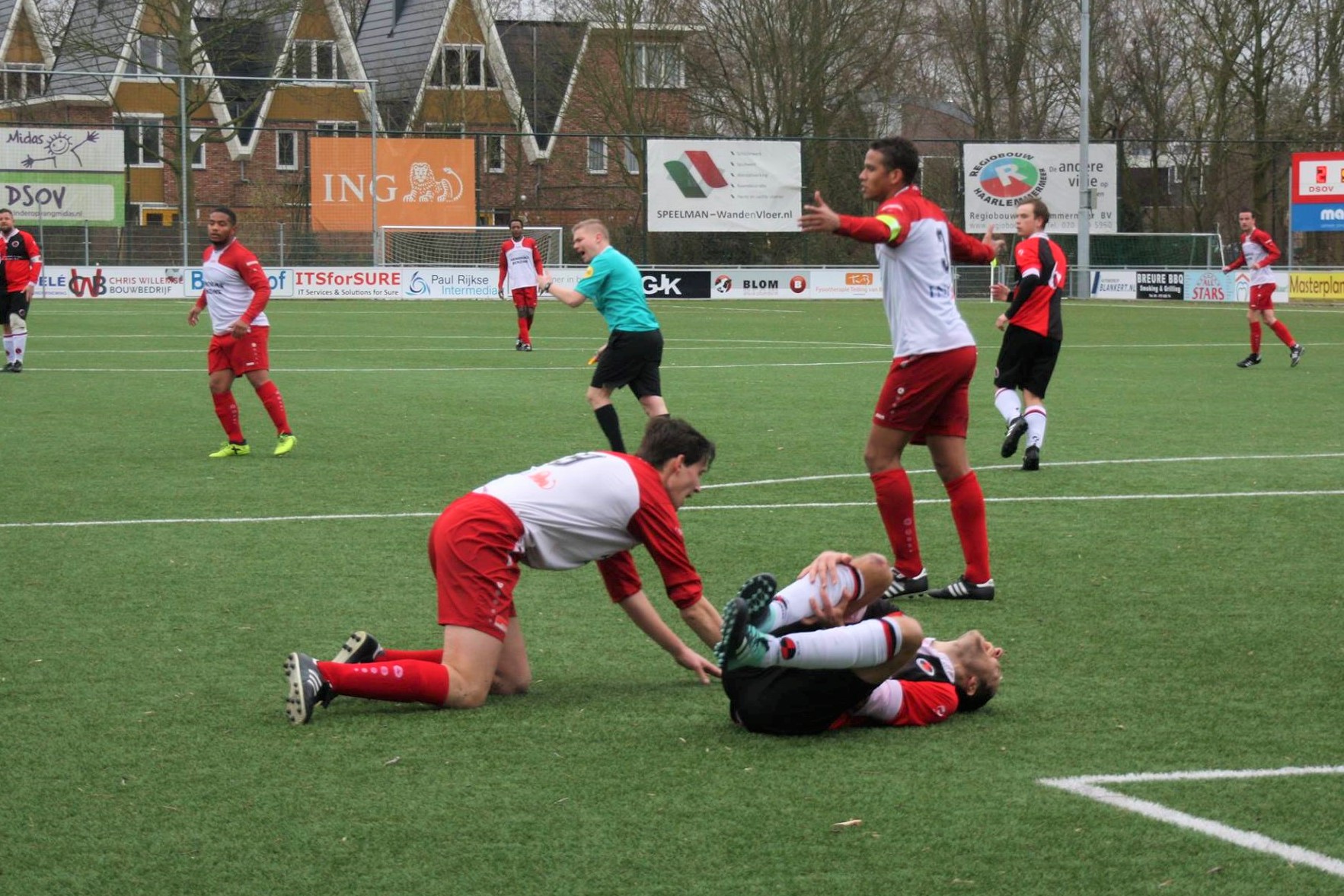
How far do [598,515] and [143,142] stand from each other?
48.0 meters

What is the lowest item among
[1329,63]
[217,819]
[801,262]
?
[217,819]

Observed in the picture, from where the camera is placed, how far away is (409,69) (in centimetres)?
5900

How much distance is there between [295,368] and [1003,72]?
39.2 m

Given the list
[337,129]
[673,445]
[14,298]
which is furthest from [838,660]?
[337,129]

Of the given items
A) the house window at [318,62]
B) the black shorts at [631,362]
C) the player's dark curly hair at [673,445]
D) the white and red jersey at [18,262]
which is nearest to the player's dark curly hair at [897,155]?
the player's dark curly hair at [673,445]

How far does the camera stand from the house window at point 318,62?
2204 inches

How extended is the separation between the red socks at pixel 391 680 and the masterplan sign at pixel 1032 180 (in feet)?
141

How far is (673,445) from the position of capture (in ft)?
17.6

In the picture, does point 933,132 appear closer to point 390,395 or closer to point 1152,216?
point 1152,216

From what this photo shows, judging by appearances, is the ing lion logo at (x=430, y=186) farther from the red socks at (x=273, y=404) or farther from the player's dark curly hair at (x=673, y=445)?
the player's dark curly hair at (x=673, y=445)

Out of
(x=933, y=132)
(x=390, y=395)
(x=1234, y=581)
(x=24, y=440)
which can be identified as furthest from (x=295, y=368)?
(x=933, y=132)

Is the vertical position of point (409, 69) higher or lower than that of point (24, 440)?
higher

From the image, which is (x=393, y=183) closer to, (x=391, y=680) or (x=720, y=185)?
(x=720, y=185)

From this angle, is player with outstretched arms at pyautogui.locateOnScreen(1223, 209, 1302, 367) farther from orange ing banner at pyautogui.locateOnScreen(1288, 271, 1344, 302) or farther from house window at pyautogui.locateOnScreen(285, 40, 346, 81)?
house window at pyautogui.locateOnScreen(285, 40, 346, 81)
